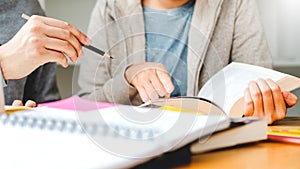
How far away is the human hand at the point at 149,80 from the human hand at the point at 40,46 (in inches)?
3.4

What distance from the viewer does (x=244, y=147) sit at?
60 centimetres

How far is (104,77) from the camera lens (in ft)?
2.26

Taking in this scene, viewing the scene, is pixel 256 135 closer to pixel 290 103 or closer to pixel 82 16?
pixel 290 103

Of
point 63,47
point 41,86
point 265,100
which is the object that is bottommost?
point 41,86

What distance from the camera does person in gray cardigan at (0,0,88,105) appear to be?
76 centimetres

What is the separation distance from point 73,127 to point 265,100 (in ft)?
1.22

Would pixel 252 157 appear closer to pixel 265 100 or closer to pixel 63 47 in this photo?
pixel 265 100

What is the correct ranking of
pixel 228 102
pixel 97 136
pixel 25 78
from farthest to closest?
1. pixel 25 78
2. pixel 228 102
3. pixel 97 136

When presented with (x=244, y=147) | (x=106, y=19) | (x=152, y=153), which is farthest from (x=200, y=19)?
(x=152, y=153)

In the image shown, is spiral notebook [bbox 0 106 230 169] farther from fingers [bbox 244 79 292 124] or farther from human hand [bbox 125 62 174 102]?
fingers [bbox 244 79 292 124]

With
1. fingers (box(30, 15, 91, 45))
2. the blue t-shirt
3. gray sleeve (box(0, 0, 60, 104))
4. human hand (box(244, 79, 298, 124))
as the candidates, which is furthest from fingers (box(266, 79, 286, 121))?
gray sleeve (box(0, 0, 60, 104))

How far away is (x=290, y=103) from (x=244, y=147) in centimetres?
27

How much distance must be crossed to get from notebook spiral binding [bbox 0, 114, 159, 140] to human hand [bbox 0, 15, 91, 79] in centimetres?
16

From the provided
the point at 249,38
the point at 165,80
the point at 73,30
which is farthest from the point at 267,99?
the point at 249,38
